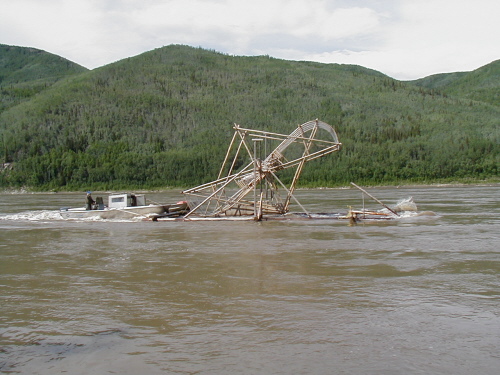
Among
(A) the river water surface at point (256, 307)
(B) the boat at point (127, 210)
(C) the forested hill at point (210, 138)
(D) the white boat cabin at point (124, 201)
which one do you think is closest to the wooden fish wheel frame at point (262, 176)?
(B) the boat at point (127, 210)

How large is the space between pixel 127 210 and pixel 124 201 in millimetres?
1024

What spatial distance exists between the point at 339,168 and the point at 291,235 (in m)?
111

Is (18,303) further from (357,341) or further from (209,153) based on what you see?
(209,153)

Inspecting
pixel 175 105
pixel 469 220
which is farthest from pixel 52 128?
pixel 469 220

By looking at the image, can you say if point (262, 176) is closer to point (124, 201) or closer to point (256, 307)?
point (124, 201)

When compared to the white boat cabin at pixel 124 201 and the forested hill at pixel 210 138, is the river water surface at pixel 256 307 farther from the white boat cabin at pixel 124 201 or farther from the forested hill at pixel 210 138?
the forested hill at pixel 210 138

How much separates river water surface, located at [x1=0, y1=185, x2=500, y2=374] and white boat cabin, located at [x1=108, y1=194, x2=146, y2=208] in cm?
1080

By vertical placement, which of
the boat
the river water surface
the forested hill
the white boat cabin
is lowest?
the river water surface

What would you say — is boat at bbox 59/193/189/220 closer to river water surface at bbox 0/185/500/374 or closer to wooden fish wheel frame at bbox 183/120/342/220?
wooden fish wheel frame at bbox 183/120/342/220

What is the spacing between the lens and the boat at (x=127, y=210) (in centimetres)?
3275

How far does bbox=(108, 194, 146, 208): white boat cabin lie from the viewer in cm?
3356

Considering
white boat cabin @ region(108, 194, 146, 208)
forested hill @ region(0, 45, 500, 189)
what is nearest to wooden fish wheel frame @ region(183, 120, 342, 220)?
white boat cabin @ region(108, 194, 146, 208)

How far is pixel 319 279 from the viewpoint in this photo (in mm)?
14266

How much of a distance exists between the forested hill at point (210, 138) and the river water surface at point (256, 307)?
104m
